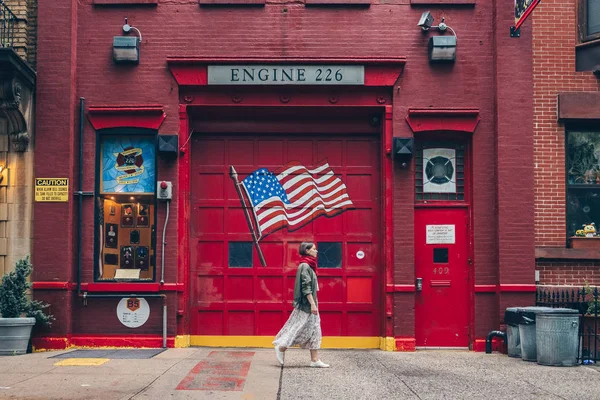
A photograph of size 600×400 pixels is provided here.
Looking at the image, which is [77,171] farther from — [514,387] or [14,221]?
[514,387]

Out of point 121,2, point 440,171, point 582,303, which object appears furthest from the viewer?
point 440,171

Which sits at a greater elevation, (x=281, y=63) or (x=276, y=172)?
(x=281, y=63)

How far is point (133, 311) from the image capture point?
496 inches

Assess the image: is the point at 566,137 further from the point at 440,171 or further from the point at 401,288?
the point at 401,288

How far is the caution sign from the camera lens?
1252 cm

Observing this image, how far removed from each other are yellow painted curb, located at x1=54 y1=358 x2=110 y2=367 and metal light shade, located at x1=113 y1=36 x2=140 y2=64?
514 cm

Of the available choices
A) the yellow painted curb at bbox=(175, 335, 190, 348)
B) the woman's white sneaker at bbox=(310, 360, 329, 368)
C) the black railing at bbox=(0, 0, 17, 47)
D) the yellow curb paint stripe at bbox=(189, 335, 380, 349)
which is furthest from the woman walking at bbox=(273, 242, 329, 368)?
the black railing at bbox=(0, 0, 17, 47)

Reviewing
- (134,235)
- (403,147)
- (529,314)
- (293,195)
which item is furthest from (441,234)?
(134,235)

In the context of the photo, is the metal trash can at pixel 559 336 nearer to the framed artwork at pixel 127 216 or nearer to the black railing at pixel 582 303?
the black railing at pixel 582 303

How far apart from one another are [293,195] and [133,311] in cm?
349

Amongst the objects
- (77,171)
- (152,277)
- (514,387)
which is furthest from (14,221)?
(514,387)

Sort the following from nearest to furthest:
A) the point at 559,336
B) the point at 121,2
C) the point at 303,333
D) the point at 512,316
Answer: the point at 303,333 < the point at 559,336 < the point at 512,316 < the point at 121,2

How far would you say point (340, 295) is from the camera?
13.2 meters

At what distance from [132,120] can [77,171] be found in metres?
1.31
